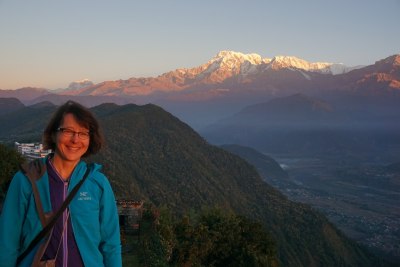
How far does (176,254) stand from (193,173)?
60.1 meters

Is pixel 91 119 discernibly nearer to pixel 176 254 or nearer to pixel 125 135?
pixel 176 254

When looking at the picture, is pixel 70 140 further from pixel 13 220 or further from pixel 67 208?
pixel 13 220

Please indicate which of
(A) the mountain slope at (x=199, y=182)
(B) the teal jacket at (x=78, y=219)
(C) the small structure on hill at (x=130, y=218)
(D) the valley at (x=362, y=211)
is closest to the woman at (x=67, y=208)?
(B) the teal jacket at (x=78, y=219)

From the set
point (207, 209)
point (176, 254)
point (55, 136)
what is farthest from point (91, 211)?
point (207, 209)

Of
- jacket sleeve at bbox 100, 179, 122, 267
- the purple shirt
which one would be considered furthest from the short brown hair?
jacket sleeve at bbox 100, 179, 122, 267

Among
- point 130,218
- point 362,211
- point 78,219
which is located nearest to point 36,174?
point 78,219

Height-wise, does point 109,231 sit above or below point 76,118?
below

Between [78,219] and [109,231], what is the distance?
1.01 feet

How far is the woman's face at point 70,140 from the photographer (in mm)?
3736

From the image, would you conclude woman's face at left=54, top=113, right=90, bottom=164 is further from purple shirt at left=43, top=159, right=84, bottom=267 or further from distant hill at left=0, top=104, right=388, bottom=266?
distant hill at left=0, top=104, right=388, bottom=266

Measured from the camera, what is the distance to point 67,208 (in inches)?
137

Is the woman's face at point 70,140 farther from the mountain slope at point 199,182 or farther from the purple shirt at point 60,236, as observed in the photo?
the mountain slope at point 199,182

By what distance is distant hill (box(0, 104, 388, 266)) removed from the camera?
201 ft

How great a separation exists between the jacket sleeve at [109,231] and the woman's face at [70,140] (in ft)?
1.24
